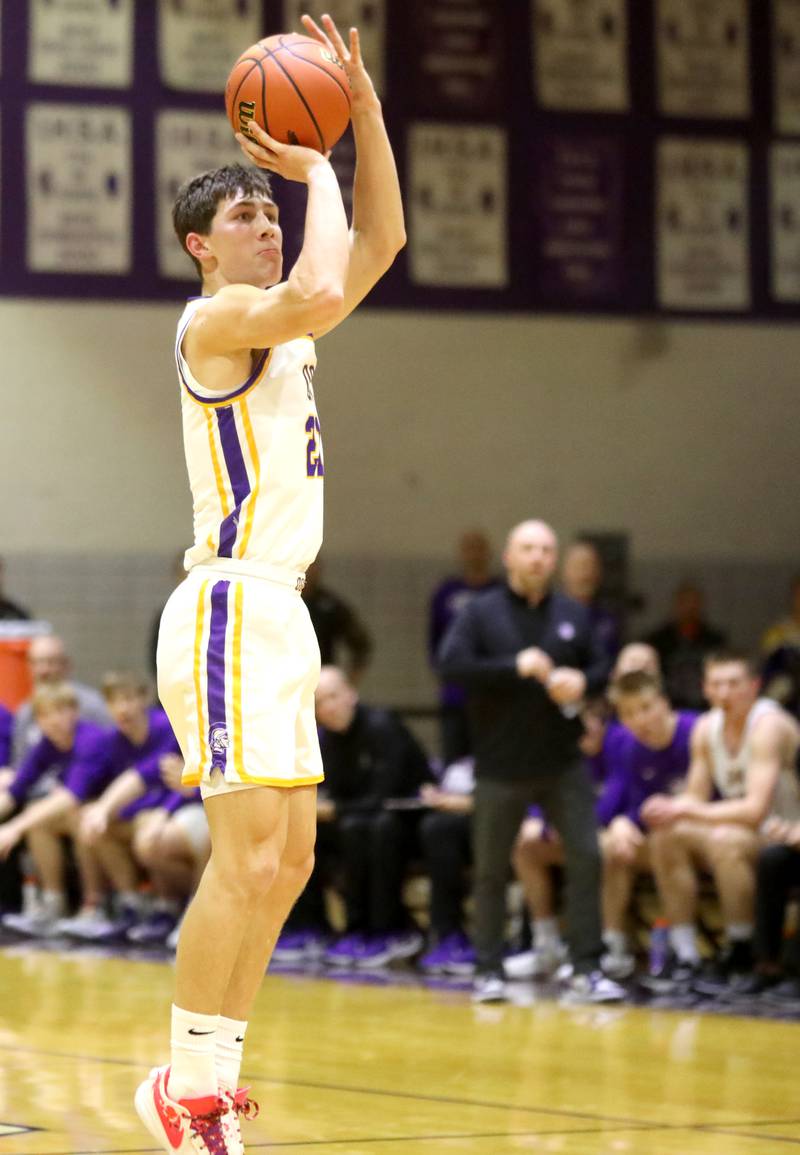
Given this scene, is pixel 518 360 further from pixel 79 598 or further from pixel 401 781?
pixel 401 781

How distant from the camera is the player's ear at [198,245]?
4.15 m

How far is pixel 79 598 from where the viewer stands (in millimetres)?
12156

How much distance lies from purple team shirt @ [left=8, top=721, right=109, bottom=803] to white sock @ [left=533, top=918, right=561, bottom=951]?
7.92ft

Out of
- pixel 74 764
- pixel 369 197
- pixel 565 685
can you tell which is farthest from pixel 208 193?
pixel 74 764

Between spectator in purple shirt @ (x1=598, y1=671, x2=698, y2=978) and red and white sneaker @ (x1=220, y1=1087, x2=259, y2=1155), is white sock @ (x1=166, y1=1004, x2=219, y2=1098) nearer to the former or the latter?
red and white sneaker @ (x1=220, y1=1087, x2=259, y2=1155)

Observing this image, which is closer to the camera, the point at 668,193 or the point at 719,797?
the point at 719,797

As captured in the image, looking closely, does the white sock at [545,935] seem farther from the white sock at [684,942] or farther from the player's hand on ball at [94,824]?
the player's hand on ball at [94,824]

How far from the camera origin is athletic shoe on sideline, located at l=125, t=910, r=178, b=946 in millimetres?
8977

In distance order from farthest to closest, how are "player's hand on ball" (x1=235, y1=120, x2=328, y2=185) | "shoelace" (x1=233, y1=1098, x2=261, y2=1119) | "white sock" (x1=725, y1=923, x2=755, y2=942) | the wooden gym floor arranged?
1. "white sock" (x1=725, y1=923, x2=755, y2=942)
2. the wooden gym floor
3. "player's hand on ball" (x1=235, y1=120, x2=328, y2=185)
4. "shoelace" (x1=233, y1=1098, x2=261, y2=1119)

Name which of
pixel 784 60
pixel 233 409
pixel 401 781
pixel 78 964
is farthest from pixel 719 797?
pixel 784 60

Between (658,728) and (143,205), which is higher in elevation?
(143,205)

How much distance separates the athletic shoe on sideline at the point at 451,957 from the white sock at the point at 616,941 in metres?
0.55

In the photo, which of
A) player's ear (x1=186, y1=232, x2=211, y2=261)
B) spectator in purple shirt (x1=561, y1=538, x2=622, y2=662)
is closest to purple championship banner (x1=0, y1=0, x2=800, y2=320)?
spectator in purple shirt (x1=561, y1=538, x2=622, y2=662)

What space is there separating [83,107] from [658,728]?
5.58 m
